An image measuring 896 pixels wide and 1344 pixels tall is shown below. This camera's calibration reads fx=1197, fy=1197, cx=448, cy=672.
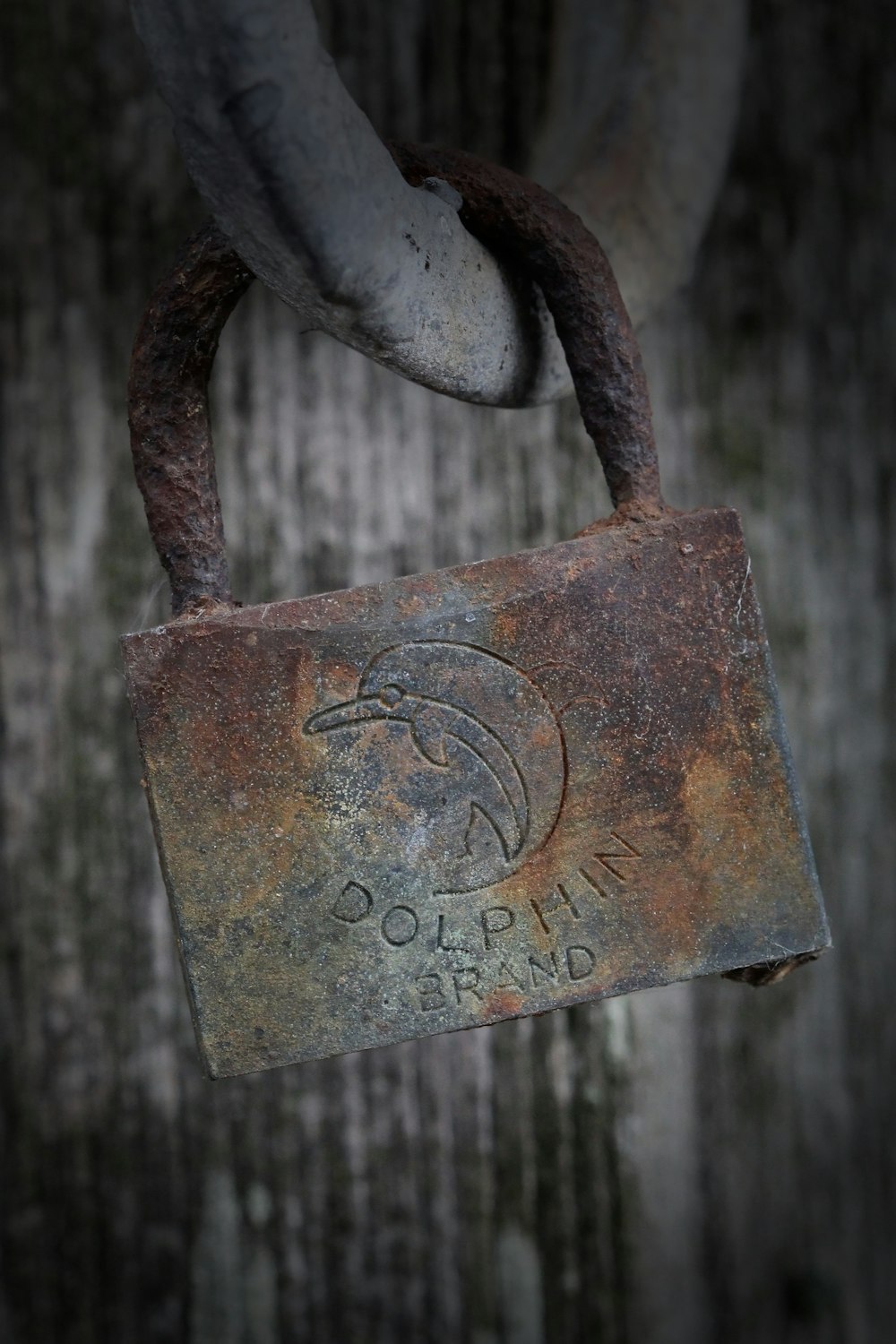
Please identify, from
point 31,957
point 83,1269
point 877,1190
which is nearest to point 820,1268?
point 877,1190

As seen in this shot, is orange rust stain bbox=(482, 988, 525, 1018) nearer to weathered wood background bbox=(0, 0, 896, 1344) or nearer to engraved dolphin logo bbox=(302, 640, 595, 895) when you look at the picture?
engraved dolphin logo bbox=(302, 640, 595, 895)

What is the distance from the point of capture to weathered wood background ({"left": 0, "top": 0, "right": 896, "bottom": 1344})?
1144 millimetres

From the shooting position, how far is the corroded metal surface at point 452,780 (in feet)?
2.07

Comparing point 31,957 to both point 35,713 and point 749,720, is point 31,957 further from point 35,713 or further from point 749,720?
point 749,720

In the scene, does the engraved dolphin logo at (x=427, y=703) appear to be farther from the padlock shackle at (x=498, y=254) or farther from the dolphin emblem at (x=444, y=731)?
the padlock shackle at (x=498, y=254)

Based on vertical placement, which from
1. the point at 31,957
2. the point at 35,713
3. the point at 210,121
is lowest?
the point at 31,957

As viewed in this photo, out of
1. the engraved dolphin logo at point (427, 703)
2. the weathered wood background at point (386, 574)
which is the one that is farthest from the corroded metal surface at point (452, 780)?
the weathered wood background at point (386, 574)

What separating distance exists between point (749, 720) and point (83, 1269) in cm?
92

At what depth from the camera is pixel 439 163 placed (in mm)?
602

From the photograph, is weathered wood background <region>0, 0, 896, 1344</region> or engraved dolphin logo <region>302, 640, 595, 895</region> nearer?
engraved dolphin logo <region>302, 640, 595, 895</region>

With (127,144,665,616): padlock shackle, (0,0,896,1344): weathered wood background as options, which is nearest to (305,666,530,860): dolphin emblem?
(127,144,665,616): padlock shackle

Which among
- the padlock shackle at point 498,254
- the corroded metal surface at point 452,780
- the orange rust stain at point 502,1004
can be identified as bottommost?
the orange rust stain at point 502,1004

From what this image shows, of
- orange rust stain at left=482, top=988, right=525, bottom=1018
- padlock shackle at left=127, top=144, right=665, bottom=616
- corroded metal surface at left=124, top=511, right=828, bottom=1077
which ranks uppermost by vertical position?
padlock shackle at left=127, top=144, right=665, bottom=616

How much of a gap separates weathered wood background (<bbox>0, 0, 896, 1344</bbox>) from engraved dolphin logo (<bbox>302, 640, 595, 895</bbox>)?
0.54 metres
